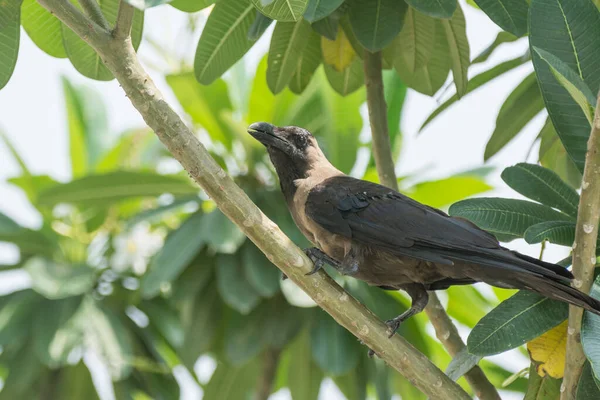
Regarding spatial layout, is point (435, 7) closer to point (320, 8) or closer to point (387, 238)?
point (320, 8)

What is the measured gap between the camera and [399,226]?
271 centimetres

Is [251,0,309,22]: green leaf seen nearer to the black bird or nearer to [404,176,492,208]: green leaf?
the black bird

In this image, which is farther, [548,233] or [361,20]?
[361,20]

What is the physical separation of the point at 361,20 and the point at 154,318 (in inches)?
108

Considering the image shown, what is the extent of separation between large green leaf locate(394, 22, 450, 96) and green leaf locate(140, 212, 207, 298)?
1.49m

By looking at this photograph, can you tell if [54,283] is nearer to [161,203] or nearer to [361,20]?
[161,203]

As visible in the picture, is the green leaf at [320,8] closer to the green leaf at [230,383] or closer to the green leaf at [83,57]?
the green leaf at [83,57]

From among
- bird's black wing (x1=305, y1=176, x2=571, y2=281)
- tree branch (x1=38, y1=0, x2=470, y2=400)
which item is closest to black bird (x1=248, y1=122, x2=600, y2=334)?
bird's black wing (x1=305, y1=176, x2=571, y2=281)

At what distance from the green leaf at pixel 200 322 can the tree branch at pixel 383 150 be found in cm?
193

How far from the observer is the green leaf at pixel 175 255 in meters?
4.28

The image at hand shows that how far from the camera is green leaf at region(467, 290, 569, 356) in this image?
230 cm

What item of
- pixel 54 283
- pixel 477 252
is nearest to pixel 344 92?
pixel 477 252

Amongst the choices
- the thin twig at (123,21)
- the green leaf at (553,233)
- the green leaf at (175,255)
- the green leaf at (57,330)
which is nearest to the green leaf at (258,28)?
the thin twig at (123,21)

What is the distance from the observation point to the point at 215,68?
118 inches
